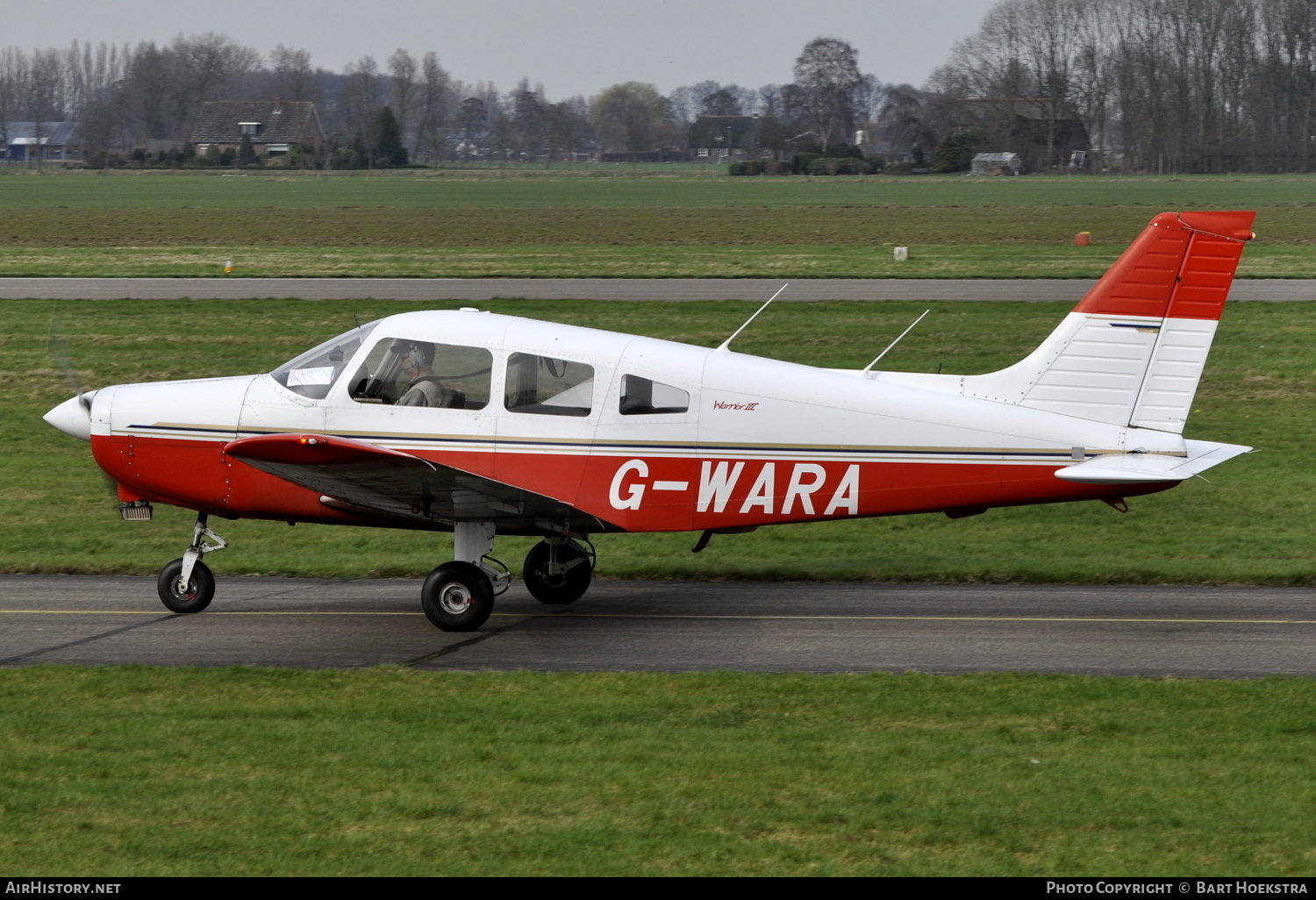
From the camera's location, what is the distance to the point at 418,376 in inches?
427

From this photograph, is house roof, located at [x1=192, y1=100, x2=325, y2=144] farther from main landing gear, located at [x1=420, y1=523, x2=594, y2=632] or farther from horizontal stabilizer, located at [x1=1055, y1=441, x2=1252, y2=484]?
horizontal stabilizer, located at [x1=1055, y1=441, x2=1252, y2=484]

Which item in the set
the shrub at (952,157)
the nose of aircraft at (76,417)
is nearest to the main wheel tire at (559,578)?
the nose of aircraft at (76,417)

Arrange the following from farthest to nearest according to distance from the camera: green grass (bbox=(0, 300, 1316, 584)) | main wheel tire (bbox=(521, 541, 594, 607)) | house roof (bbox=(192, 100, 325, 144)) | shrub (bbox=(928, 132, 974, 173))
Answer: house roof (bbox=(192, 100, 325, 144)) → shrub (bbox=(928, 132, 974, 173)) → green grass (bbox=(0, 300, 1316, 584)) → main wheel tire (bbox=(521, 541, 594, 607))

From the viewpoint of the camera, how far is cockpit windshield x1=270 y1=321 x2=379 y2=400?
10898mm

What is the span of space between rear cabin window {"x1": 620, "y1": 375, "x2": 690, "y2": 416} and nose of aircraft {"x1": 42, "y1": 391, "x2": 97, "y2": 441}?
171 inches

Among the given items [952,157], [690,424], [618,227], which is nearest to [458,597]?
[690,424]

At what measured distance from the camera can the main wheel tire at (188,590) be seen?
37.2 feet

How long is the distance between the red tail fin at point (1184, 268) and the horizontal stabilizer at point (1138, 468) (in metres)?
1.14

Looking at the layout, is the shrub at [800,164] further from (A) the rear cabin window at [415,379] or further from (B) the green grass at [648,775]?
(B) the green grass at [648,775]

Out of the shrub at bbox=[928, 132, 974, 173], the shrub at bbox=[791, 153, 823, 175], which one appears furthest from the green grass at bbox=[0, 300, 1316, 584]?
the shrub at bbox=[928, 132, 974, 173]
